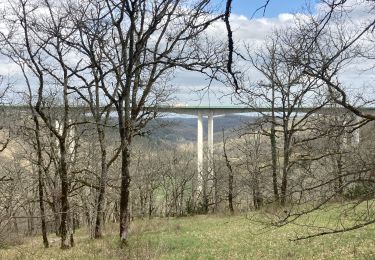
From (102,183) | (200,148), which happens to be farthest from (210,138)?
(102,183)

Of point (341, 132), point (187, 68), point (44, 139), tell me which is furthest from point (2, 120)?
point (341, 132)

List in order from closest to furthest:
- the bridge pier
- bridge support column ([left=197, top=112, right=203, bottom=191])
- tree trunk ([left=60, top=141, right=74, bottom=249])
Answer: tree trunk ([left=60, top=141, right=74, bottom=249]) → the bridge pier → bridge support column ([left=197, top=112, right=203, bottom=191])

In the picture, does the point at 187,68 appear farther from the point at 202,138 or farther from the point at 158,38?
the point at 202,138

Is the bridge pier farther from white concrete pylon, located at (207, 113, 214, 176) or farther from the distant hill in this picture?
the distant hill

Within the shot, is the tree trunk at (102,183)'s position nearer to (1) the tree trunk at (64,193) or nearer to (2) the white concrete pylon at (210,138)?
(1) the tree trunk at (64,193)

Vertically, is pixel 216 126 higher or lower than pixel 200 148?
higher

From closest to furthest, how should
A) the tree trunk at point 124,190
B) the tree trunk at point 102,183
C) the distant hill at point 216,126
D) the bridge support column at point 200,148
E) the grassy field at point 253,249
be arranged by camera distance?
the grassy field at point 253,249
the tree trunk at point 124,190
the tree trunk at point 102,183
the distant hill at point 216,126
the bridge support column at point 200,148

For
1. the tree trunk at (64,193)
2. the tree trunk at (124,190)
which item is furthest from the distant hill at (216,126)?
the tree trunk at (124,190)

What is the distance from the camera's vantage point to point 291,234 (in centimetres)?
1812

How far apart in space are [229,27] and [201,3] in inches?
25.3

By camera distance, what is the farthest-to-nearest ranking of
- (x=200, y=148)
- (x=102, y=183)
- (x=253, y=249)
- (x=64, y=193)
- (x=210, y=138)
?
(x=200, y=148), (x=210, y=138), (x=102, y=183), (x=64, y=193), (x=253, y=249)

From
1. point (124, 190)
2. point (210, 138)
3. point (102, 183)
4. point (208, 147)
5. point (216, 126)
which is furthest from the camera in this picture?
point (210, 138)

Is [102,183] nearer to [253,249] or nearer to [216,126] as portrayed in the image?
[253,249]

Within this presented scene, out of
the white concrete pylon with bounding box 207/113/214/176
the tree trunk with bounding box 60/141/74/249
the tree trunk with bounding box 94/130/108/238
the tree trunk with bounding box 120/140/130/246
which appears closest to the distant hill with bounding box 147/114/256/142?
the white concrete pylon with bounding box 207/113/214/176
